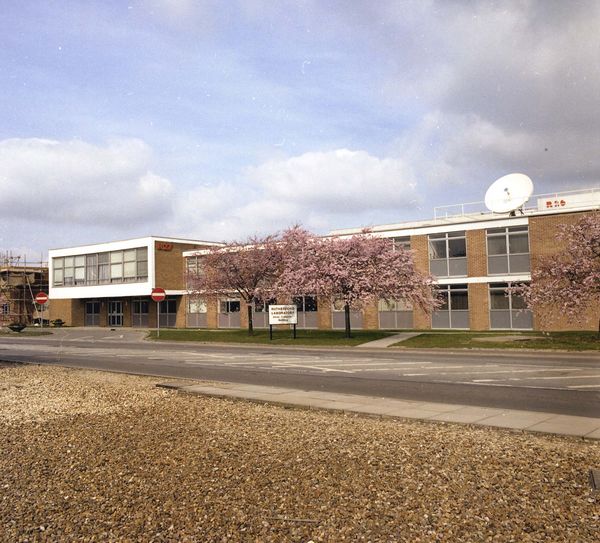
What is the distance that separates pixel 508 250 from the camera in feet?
130

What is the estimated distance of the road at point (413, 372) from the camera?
12781 mm

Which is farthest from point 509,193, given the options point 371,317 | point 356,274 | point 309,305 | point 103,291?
point 103,291

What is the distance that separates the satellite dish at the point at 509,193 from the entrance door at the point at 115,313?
39866 mm

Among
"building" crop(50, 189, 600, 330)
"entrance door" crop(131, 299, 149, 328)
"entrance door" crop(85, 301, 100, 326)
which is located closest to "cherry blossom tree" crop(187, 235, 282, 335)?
"building" crop(50, 189, 600, 330)

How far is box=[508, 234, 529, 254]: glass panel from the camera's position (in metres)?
39.0

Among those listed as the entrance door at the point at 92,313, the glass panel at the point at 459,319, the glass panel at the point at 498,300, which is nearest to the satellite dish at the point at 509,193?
the glass panel at the point at 498,300

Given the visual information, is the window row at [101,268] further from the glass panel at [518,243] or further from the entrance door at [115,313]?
the glass panel at [518,243]

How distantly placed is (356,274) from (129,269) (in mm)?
32790

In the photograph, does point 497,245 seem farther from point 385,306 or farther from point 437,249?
point 385,306

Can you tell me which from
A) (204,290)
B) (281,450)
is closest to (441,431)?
(281,450)

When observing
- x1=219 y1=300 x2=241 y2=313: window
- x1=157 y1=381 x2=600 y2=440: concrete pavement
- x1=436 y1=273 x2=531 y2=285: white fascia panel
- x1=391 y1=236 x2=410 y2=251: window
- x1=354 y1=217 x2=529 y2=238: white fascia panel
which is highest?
x1=354 y1=217 x2=529 y2=238: white fascia panel

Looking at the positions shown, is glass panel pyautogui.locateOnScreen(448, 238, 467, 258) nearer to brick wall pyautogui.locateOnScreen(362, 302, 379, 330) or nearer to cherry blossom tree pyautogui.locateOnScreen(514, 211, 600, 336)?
brick wall pyautogui.locateOnScreen(362, 302, 379, 330)

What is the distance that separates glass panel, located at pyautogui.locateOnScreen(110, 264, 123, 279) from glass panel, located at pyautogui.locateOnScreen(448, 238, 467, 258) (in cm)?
3456

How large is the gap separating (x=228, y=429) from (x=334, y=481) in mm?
3212
